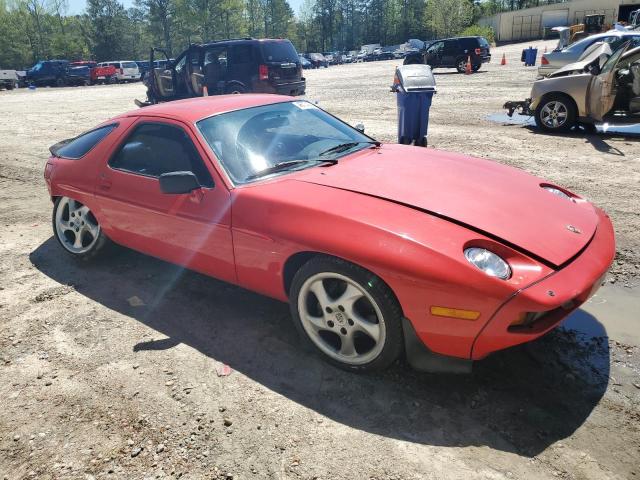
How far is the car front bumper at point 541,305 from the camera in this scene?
219cm

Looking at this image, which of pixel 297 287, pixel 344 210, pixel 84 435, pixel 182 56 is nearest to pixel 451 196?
pixel 344 210

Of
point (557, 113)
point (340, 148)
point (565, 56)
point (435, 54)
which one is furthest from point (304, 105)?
point (435, 54)

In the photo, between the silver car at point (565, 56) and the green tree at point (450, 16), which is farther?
the green tree at point (450, 16)

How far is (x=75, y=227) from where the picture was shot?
14.2 ft

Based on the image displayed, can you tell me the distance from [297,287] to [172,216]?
1.15m

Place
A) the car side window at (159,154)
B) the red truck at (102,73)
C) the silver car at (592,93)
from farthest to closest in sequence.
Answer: the red truck at (102,73), the silver car at (592,93), the car side window at (159,154)

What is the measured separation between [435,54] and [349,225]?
87.4 feet

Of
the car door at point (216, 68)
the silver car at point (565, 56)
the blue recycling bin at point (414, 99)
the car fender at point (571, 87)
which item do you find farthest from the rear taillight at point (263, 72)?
the silver car at point (565, 56)

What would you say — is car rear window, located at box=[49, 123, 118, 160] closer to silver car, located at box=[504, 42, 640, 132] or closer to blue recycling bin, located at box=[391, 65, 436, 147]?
blue recycling bin, located at box=[391, 65, 436, 147]

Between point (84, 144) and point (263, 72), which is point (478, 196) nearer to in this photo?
point (84, 144)

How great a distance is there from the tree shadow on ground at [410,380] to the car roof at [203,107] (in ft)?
4.42

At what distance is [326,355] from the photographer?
2.84m

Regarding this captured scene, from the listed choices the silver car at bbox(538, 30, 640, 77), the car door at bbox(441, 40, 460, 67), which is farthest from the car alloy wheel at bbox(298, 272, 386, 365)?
the car door at bbox(441, 40, 460, 67)

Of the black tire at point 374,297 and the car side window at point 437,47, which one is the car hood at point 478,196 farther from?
the car side window at point 437,47
